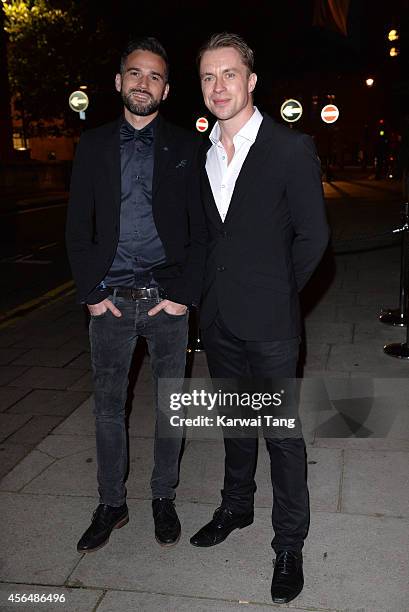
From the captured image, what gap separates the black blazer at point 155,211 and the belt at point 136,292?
6cm

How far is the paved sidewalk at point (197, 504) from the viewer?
2.73 metres

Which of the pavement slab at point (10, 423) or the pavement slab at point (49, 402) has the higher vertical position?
the pavement slab at point (49, 402)

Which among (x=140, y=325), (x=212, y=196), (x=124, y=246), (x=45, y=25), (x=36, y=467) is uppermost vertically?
(x=45, y=25)

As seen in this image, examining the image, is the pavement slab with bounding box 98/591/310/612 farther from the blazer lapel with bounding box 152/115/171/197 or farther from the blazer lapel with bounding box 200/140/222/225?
the blazer lapel with bounding box 152/115/171/197

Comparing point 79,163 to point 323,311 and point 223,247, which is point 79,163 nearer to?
point 223,247

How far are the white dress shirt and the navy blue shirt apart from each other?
0.33 m

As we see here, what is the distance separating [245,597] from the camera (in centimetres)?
270

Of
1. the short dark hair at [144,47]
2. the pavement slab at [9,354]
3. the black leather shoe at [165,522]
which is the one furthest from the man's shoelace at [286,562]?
the pavement slab at [9,354]

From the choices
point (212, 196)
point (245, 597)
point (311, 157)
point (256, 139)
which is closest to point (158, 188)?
point (212, 196)

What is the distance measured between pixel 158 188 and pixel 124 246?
12.4 inches

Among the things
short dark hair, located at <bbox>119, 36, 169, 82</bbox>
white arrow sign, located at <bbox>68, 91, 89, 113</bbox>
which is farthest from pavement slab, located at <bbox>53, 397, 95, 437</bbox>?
white arrow sign, located at <bbox>68, 91, 89, 113</bbox>

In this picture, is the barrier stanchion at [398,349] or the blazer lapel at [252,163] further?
the barrier stanchion at [398,349]

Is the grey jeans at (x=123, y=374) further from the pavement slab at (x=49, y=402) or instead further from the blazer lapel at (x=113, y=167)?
the pavement slab at (x=49, y=402)

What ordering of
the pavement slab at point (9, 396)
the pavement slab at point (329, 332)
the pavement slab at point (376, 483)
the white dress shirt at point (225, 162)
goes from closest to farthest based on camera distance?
the white dress shirt at point (225, 162) → the pavement slab at point (376, 483) → the pavement slab at point (9, 396) → the pavement slab at point (329, 332)
